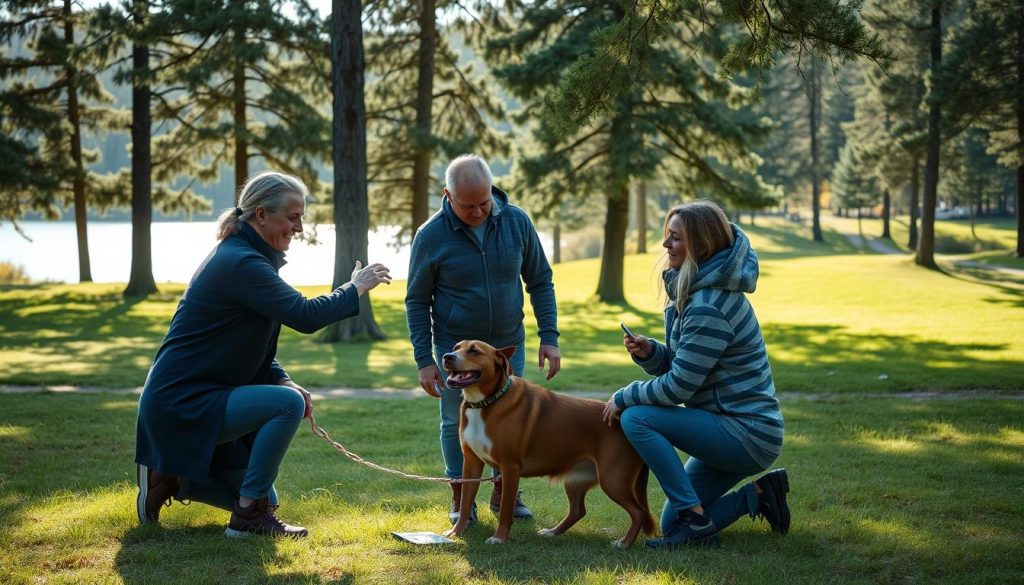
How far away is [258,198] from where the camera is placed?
4.84 m

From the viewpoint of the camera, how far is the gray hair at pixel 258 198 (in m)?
4.84

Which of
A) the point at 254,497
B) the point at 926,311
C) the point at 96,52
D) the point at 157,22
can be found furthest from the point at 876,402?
the point at 96,52

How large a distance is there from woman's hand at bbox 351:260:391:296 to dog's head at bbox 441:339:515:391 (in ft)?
1.99

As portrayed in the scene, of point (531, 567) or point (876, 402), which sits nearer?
point (531, 567)

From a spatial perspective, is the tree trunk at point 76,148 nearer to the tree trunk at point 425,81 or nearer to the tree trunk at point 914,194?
the tree trunk at point 425,81

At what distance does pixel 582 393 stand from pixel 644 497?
19.8 ft

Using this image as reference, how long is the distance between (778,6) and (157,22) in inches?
742

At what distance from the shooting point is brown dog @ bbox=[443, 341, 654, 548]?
15.4 feet

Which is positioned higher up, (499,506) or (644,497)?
(644,497)

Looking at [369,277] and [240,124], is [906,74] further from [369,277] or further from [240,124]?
[369,277]

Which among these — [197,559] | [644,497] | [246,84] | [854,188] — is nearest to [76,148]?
[246,84]

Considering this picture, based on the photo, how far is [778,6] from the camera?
5.93 m

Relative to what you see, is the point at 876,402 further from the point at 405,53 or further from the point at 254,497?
the point at 405,53

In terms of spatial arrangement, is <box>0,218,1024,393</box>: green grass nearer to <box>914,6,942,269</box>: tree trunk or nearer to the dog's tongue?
<box>914,6,942,269</box>: tree trunk
